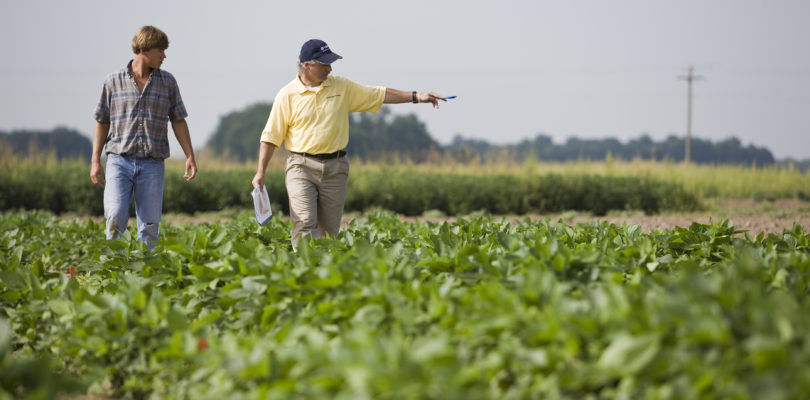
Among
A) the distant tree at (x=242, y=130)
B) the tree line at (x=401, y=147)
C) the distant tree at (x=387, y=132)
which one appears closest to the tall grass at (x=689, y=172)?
the tree line at (x=401, y=147)

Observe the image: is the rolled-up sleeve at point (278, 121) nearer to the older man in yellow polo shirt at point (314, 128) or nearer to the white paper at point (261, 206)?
the older man in yellow polo shirt at point (314, 128)

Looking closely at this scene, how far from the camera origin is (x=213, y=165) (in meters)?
18.8

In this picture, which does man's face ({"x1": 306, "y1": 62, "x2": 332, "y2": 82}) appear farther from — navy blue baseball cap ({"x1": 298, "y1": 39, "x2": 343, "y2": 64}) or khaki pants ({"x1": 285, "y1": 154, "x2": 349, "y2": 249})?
khaki pants ({"x1": 285, "y1": 154, "x2": 349, "y2": 249})

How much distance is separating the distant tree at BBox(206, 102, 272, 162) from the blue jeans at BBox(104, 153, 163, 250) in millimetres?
48039

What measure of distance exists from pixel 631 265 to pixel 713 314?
178 centimetres

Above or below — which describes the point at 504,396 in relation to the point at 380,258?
below

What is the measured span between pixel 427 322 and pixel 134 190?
3.70 meters

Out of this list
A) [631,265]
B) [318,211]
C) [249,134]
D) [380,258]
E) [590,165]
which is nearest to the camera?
[380,258]

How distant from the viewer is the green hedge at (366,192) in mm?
15227

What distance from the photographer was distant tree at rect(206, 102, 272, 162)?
5492cm

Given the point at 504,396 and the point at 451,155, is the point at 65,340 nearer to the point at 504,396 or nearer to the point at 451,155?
the point at 504,396

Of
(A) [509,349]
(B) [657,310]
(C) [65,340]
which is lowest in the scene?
(C) [65,340]

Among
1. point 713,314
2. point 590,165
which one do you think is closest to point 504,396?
point 713,314

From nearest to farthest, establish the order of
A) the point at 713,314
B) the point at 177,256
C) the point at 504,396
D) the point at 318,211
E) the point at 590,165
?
the point at 713,314 → the point at 504,396 → the point at 177,256 → the point at 318,211 → the point at 590,165
